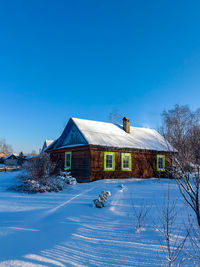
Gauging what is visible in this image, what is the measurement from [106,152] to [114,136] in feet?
8.44

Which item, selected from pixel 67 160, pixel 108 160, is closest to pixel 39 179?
pixel 108 160

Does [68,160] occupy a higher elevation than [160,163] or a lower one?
higher

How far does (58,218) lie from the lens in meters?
5.17

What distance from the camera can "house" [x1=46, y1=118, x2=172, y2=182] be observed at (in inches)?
563

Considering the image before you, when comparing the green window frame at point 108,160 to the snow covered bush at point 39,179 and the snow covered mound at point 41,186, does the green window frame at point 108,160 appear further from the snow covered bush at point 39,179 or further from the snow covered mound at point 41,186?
the snow covered mound at point 41,186

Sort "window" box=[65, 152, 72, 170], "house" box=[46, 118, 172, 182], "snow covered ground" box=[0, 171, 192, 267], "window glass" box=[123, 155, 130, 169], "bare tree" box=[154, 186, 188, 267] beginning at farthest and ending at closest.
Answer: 1. "window" box=[65, 152, 72, 170]
2. "window glass" box=[123, 155, 130, 169]
3. "house" box=[46, 118, 172, 182]
4. "snow covered ground" box=[0, 171, 192, 267]
5. "bare tree" box=[154, 186, 188, 267]

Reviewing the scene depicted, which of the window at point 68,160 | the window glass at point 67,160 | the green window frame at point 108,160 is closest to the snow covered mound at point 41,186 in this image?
the green window frame at point 108,160

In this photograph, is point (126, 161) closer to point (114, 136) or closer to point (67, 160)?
point (114, 136)

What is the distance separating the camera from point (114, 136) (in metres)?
16.8

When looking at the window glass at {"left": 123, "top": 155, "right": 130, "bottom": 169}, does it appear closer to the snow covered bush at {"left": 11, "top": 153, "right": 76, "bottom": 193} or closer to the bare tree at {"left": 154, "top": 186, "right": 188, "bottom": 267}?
the snow covered bush at {"left": 11, "top": 153, "right": 76, "bottom": 193}

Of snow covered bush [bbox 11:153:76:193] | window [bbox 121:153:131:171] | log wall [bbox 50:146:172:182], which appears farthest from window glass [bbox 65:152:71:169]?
snow covered bush [bbox 11:153:76:193]

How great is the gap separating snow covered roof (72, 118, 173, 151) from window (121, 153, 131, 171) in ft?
2.70

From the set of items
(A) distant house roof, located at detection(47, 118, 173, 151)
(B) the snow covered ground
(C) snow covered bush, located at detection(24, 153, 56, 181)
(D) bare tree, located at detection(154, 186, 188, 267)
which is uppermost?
(A) distant house roof, located at detection(47, 118, 173, 151)

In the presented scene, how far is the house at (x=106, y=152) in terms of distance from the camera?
1431cm
